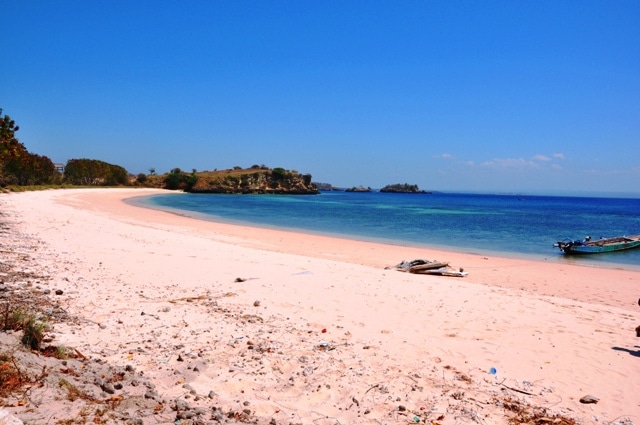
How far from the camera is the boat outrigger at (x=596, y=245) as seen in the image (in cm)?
2386

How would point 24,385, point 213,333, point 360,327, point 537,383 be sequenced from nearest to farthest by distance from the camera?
point 24,385
point 537,383
point 213,333
point 360,327

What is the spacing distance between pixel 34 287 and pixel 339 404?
640 centimetres

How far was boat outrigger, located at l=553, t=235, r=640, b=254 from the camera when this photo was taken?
23859 millimetres

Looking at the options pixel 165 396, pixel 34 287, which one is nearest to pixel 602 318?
pixel 165 396

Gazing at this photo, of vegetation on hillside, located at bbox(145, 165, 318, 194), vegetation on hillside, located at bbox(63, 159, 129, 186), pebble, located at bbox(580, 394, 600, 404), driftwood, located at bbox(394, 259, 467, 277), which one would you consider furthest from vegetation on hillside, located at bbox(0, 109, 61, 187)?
pebble, located at bbox(580, 394, 600, 404)

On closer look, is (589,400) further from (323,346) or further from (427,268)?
(427,268)

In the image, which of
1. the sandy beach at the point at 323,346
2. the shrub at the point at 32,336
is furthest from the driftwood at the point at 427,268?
the shrub at the point at 32,336

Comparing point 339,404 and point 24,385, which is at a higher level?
point 24,385

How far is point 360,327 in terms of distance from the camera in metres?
6.82

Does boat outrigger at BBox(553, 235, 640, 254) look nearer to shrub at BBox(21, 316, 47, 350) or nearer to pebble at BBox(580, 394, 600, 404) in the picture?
pebble at BBox(580, 394, 600, 404)

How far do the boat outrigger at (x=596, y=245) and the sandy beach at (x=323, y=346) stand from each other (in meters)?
13.8

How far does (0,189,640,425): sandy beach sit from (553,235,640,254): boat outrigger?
13.8 meters

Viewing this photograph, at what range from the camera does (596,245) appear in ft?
82.9

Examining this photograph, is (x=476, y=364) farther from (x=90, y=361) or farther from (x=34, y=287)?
(x=34, y=287)
